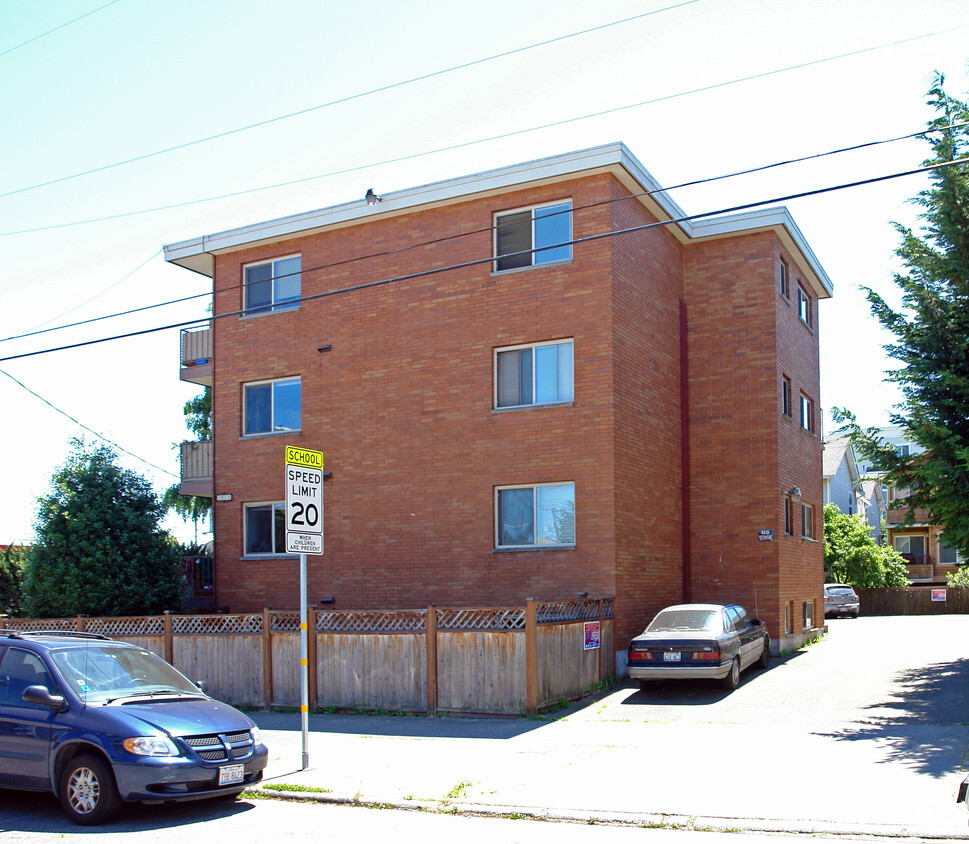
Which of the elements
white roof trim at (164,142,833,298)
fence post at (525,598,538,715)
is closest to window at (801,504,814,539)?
white roof trim at (164,142,833,298)

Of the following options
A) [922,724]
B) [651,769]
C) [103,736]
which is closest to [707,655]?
[922,724]

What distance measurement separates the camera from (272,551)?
21656 mm

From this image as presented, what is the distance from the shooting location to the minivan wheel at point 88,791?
8672 mm

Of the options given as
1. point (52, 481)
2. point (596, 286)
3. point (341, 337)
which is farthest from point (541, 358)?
point (52, 481)

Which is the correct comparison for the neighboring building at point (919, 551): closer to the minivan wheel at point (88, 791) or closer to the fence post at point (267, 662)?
the fence post at point (267, 662)

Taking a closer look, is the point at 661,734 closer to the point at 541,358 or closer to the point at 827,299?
the point at 541,358

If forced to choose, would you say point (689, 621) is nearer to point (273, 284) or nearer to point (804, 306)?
point (273, 284)

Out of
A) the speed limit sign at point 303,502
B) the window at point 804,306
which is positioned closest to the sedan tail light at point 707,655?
the speed limit sign at point 303,502

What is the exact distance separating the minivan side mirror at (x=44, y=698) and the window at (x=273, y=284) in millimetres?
13723

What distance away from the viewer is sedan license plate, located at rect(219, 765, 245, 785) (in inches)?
356

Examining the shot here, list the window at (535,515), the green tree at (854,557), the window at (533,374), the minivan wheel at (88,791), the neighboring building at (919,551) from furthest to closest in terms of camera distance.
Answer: the neighboring building at (919,551) → the green tree at (854,557) → the window at (533,374) → the window at (535,515) → the minivan wheel at (88,791)

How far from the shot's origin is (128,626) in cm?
1838

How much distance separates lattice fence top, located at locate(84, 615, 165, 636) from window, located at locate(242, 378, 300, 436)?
5.28 metres

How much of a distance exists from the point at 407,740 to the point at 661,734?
10.8ft
